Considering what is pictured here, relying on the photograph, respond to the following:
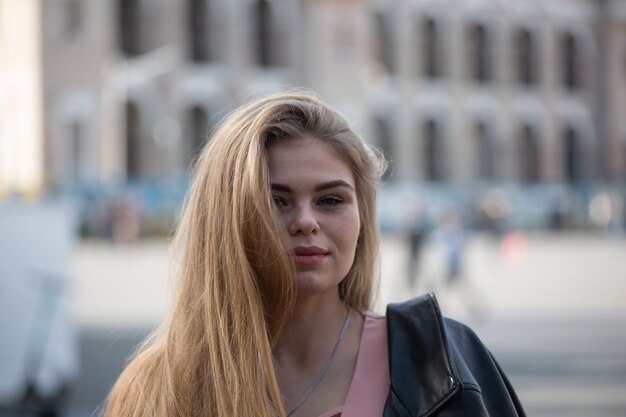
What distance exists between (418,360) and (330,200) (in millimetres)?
336

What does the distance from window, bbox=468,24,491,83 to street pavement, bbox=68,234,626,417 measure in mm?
12845

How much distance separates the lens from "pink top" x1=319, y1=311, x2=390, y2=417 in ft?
5.55

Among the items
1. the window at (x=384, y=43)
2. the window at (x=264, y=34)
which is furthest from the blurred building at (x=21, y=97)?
the window at (x=384, y=43)

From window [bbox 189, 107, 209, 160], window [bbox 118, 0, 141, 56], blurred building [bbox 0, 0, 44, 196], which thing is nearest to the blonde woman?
blurred building [bbox 0, 0, 44, 196]

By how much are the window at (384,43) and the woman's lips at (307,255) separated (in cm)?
3312

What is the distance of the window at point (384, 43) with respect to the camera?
34.5 m

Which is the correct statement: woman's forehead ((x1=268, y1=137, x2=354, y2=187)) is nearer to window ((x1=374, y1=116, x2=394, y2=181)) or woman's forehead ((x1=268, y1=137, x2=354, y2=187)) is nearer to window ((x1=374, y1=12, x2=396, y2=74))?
window ((x1=374, y1=116, x2=394, y2=181))

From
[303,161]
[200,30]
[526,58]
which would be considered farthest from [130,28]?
[303,161]

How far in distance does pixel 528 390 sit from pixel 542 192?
98.3 ft

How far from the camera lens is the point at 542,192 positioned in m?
36.5

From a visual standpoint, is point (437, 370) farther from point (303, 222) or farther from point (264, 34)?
point (264, 34)

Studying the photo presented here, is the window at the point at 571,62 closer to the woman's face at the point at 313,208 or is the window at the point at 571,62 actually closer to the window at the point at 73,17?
the window at the point at 73,17

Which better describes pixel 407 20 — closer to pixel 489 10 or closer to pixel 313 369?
pixel 489 10

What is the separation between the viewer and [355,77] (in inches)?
1244
